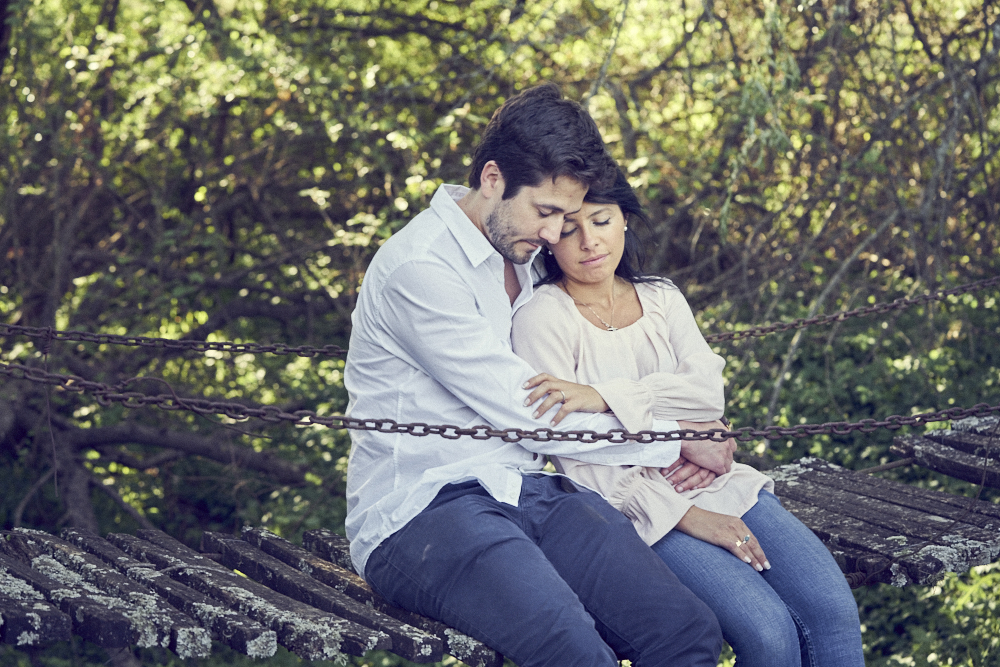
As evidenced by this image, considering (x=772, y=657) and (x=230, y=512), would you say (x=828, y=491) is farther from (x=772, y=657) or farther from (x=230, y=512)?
(x=230, y=512)

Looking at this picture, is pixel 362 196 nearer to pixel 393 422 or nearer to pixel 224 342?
pixel 224 342

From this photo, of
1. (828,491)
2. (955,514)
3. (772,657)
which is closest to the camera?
(772,657)

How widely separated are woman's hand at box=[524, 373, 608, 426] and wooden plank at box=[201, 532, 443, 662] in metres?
0.65

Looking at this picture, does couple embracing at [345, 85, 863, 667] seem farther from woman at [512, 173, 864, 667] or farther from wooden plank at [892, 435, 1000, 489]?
wooden plank at [892, 435, 1000, 489]

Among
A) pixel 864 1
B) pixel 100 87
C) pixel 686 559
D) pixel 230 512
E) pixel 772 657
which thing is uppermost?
pixel 864 1

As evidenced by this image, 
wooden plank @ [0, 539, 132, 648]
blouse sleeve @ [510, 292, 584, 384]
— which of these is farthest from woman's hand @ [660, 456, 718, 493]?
wooden plank @ [0, 539, 132, 648]

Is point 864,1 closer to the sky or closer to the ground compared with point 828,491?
closer to the sky

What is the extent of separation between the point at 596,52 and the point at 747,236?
5.00 ft

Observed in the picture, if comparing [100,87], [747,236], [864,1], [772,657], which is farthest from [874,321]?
[100,87]

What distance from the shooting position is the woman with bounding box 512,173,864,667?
2801 millimetres

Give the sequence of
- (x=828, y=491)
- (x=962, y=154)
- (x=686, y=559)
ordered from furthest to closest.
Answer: (x=962, y=154), (x=828, y=491), (x=686, y=559)

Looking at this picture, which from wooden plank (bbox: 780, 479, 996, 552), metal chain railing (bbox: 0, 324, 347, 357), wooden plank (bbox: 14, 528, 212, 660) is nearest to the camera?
wooden plank (bbox: 14, 528, 212, 660)

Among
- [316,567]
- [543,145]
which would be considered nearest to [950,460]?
[543,145]

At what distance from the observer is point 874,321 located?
22.1ft
